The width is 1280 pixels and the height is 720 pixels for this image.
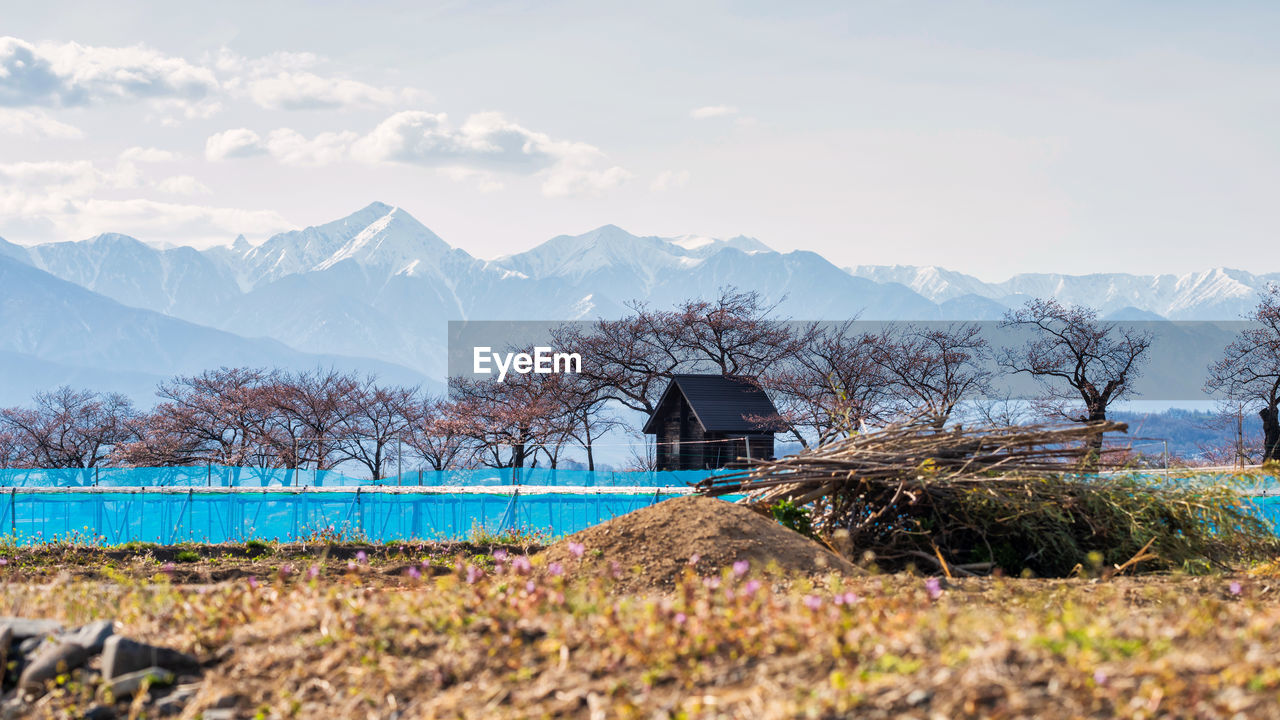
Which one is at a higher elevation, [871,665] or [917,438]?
[917,438]

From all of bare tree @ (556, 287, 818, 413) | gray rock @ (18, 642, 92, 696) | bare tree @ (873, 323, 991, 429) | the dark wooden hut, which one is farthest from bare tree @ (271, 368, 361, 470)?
gray rock @ (18, 642, 92, 696)

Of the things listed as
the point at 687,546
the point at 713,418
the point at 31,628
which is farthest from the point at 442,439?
the point at 31,628

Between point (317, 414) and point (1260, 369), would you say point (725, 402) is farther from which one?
point (1260, 369)

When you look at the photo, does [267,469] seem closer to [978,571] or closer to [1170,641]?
[978,571]

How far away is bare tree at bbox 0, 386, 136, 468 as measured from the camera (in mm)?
41844

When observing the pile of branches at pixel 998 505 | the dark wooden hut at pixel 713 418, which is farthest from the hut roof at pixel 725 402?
the pile of branches at pixel 998 505

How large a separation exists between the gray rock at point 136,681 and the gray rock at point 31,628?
0.87 m

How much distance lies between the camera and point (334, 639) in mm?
5141

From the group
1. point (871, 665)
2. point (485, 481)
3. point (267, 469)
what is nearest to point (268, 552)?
point (871, 665)

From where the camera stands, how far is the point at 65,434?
142 feet

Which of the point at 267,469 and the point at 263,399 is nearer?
the point at 267,469

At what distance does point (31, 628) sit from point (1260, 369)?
4328cm

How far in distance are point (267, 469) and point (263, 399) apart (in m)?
5.15

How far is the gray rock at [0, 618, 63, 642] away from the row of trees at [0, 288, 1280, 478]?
30005 mm
